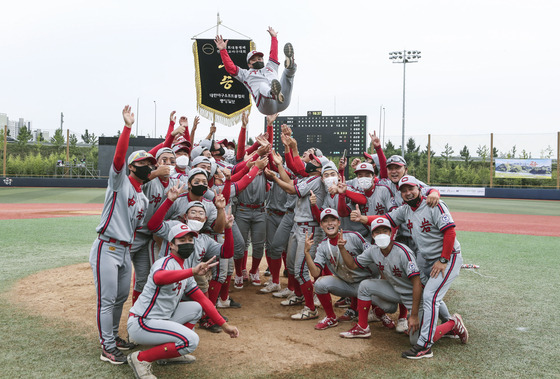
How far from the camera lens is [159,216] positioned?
15.3 feet

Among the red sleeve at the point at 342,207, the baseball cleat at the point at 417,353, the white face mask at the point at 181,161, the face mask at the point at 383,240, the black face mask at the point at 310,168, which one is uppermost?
the white face mask at the point at 181,161

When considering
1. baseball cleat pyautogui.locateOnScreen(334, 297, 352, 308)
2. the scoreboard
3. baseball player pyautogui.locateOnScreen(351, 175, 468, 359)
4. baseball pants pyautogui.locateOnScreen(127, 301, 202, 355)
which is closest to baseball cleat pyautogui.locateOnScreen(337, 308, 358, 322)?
baseball cleat pyautogui.locateOnScreen(334, 297, 352, 308)

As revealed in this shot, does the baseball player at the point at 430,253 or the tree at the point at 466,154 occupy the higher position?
the tree at the point at 466,154

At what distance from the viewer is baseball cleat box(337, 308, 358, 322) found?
5615 mm

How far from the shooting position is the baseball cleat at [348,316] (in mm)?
5615

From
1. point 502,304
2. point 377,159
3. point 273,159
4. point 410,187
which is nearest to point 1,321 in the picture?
point 273,159

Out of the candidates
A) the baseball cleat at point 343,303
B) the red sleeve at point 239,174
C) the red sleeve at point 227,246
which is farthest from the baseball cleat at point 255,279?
the red sleeve at point 227,246

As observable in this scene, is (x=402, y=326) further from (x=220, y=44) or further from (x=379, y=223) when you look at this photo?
(x=220, y=44)

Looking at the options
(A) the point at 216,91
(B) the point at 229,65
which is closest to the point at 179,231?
(B) the point at 229,65

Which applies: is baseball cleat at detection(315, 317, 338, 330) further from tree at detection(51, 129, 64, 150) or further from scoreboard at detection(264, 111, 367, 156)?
tree at detection(51, 129, 64, 150)

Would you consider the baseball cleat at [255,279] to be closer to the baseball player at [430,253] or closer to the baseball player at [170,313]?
the baseball player at [430,253]

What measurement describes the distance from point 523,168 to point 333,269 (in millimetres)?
32055

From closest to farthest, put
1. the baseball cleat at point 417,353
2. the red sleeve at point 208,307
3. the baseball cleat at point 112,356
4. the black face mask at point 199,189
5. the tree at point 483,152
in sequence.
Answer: the red sleeve at point 208,307 → the baseball cleat at point 112,356 → the baseball cleat at point 417,353 → the black face mask at point 199,189 → the tree at point 483,152

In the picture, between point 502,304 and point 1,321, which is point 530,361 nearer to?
point 502,304
